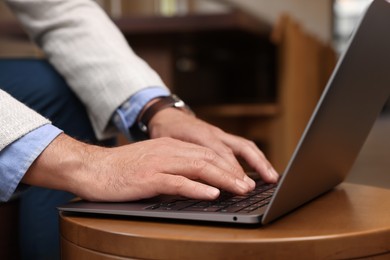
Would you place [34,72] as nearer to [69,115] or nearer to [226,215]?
[69,115]

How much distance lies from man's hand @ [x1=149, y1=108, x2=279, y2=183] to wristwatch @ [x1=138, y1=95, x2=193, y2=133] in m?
0.02

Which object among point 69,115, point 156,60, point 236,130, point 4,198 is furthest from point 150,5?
point 4,198

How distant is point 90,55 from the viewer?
1.11 metres

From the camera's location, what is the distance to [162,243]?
1.84ft

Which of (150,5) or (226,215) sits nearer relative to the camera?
(226,215)

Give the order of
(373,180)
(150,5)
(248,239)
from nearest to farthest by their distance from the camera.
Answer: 1. (248,239)
2. (373,180)
3. (150,5)

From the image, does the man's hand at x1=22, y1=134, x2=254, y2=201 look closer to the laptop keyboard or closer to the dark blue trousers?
the laptop keyboard

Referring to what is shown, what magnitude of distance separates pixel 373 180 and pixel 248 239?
223 cm

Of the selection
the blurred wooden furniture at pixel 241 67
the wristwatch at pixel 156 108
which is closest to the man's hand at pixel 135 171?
the wristwatch at pixel 156 108

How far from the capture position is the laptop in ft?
1.87

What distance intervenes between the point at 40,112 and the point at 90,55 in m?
0.14

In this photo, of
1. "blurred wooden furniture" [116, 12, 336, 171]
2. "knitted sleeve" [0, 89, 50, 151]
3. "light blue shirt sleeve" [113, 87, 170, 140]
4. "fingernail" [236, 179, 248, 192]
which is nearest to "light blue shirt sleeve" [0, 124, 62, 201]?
"knitted sleeve" [0, 89, 50, 151]

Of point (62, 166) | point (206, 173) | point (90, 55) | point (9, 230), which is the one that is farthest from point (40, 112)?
point (206, 173)

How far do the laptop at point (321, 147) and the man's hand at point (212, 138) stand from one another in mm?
99
